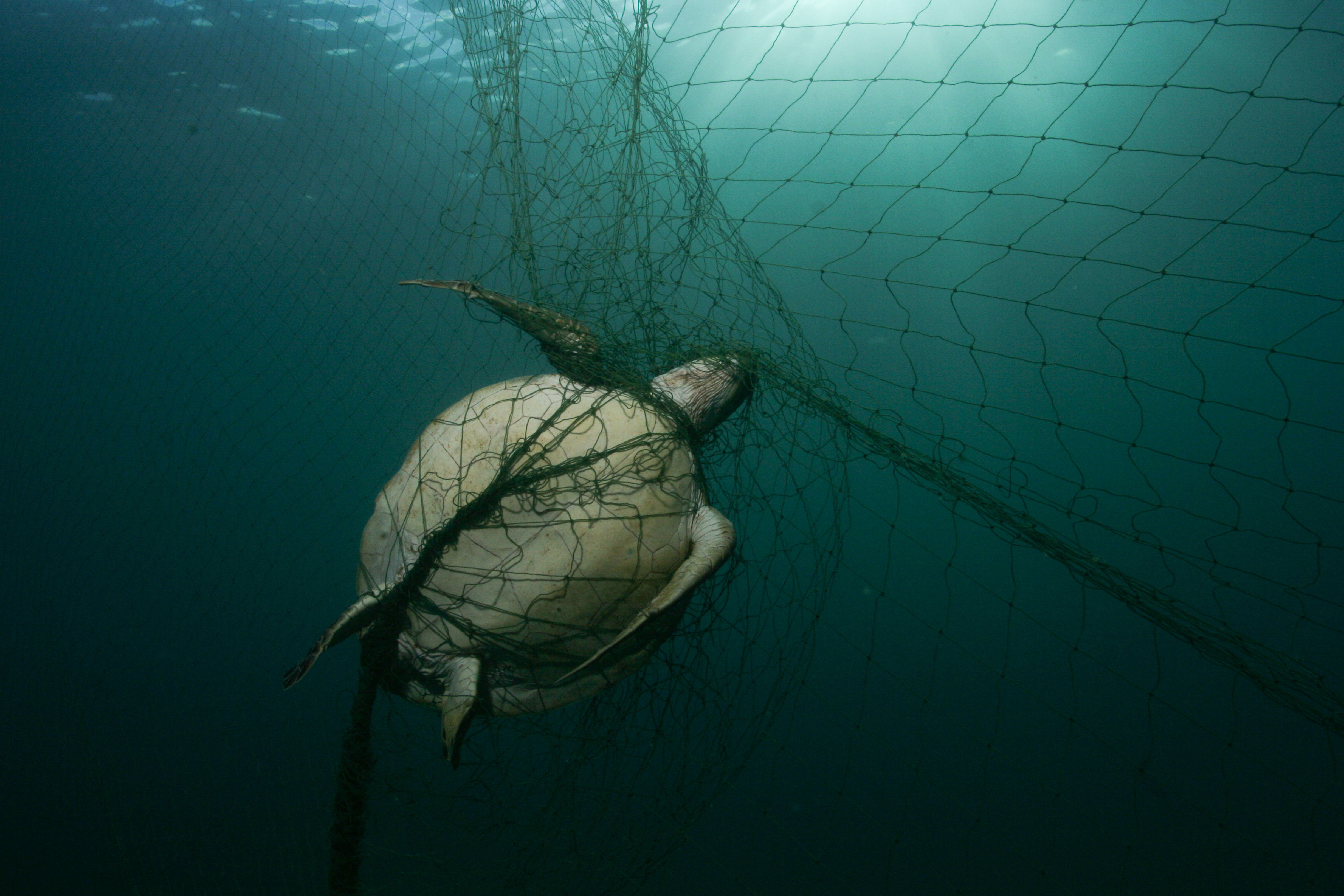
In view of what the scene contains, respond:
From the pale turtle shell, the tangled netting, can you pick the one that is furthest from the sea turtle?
the tangled netting

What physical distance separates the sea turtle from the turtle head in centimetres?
25

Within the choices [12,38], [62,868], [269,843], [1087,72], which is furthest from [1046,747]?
[12,38]

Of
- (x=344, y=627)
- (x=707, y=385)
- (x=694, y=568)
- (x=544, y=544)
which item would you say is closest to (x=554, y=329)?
(x=707, y=385)

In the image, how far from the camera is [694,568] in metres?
1.93

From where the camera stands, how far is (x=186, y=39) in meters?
6.59

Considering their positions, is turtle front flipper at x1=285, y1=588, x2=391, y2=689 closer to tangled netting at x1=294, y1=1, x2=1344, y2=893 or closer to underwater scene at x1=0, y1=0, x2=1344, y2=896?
underwater scene at x1=0, y1=0, x2=1344, y2=896

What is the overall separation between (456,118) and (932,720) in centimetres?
1287

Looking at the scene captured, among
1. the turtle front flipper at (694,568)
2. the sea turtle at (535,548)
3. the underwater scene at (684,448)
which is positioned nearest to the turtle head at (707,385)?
the underwater scene at (684,448)

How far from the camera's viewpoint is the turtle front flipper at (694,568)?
5.66 feet

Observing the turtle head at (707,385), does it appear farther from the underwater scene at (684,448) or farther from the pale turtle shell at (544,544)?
the pale turtle shell at (544,544)

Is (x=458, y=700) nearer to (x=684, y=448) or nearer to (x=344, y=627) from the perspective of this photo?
(x=344, y=627)

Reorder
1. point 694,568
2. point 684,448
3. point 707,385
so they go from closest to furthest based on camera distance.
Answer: point 694,568, point 684,448, point 707,385

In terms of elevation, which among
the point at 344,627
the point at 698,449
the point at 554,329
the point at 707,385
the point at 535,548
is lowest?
the point at 344,627

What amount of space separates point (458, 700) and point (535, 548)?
52cm
